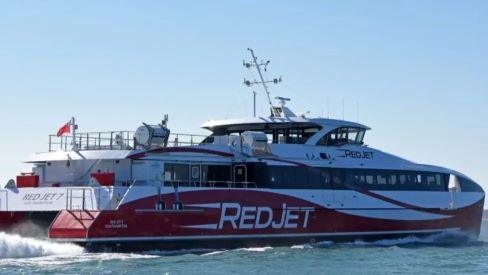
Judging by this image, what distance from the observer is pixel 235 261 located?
22531 mm

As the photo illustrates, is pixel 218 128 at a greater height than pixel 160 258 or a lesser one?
greater

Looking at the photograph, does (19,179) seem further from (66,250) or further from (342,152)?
(342,152)

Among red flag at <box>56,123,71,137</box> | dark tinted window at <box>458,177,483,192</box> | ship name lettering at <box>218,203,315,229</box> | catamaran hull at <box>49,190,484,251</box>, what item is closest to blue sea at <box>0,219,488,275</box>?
catamaran hull at <box>49,190,484,251</box>

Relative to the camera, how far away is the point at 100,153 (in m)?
24.7

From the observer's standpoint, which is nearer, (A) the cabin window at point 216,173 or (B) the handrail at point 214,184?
(B) the handrail at point 214,184

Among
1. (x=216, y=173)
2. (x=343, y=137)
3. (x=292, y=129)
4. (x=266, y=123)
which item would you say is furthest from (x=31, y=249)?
(x=343, y=137)

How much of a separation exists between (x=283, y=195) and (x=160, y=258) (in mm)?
5172

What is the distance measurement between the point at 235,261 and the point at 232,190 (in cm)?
313

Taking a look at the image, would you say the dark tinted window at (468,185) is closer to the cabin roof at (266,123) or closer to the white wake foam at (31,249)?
the cabin roof at (266,123)

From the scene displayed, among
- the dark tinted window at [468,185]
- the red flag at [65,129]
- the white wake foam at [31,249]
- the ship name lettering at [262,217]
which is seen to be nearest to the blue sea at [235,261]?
the white wake foam at [31,249]

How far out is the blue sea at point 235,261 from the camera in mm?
20594

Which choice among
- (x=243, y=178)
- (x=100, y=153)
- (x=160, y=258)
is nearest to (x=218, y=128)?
(x=243, y=178)

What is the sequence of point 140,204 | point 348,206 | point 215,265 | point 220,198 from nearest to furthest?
point 215,265
point 140,204
point 220,198
point 348,206

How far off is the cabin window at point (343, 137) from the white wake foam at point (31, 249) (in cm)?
963
